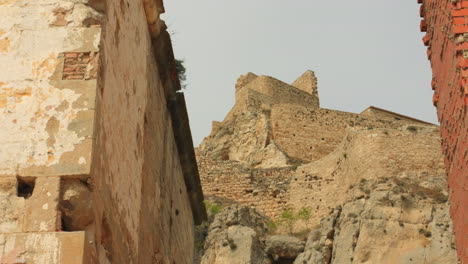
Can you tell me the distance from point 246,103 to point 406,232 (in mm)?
18232

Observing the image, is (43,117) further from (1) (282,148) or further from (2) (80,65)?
(1) (282,148)

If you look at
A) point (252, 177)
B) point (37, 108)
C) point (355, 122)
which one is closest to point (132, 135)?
point (37, 108)

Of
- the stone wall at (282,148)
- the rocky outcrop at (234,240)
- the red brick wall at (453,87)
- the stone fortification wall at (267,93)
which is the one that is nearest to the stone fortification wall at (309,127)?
the stone wall at (282,148)

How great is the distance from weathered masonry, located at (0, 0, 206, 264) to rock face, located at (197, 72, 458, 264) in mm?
15673

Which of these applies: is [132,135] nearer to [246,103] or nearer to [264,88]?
[246,103]

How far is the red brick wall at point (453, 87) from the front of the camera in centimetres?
653

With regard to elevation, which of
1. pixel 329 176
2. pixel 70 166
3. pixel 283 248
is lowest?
pixel 283 248

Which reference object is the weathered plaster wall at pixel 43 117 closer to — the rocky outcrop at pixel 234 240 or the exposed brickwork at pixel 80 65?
A: the exposed brickwork at pixel 80 65

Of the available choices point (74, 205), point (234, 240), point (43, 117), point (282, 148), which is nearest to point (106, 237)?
point (74, 205)

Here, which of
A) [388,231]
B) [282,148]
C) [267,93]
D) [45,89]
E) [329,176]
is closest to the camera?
[45,89]

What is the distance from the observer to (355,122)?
39.2 metres

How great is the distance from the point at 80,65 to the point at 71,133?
0.55 metres

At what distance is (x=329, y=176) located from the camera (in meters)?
30.9

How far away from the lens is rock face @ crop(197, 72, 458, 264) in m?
22.1
